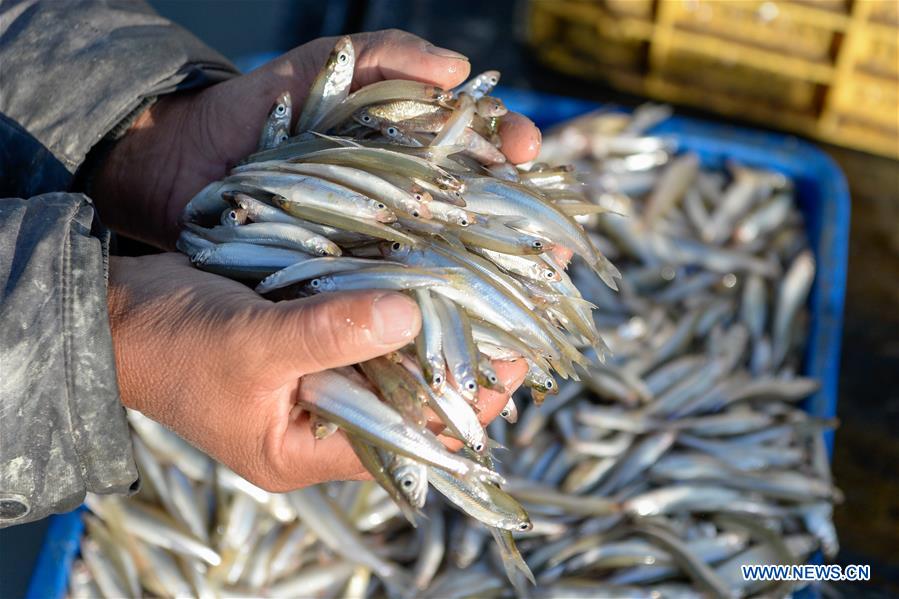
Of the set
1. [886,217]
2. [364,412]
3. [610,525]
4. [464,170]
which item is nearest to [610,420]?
[610,525]

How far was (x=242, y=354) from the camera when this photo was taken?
1.80 m

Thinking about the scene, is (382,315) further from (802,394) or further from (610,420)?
(802,394)

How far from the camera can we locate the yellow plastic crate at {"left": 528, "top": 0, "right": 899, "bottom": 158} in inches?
190

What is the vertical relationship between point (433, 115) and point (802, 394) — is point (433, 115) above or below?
above

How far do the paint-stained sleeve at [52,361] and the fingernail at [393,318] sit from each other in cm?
54

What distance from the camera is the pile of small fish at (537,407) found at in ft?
6.42

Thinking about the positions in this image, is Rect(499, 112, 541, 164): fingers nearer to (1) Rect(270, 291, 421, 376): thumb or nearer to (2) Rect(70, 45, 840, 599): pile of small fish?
(2) Rect(70, 45, 840, 599): pile of small fish

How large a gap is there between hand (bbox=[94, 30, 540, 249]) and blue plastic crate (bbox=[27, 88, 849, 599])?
1116 mm

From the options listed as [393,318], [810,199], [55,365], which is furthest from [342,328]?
[810,199]

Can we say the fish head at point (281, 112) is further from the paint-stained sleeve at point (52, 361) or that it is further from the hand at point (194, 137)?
the paint-stained sleeve at point (52, 361)

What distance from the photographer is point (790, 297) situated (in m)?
4.13

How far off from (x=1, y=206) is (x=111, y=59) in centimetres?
75

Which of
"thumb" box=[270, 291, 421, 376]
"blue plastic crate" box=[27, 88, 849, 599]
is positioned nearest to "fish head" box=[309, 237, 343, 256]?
"thumb" box=[270, 291, 421, 376]

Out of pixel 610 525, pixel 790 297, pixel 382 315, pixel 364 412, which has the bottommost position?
pixel 610 525
